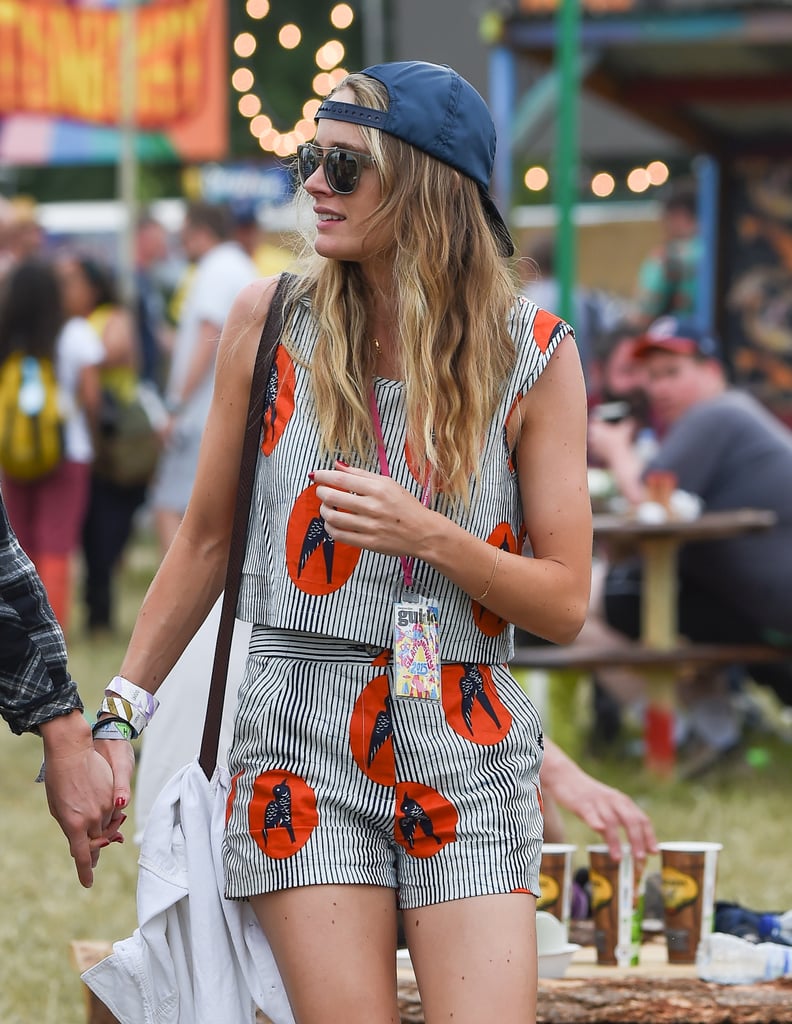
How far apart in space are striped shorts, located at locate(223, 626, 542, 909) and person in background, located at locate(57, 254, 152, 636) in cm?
727

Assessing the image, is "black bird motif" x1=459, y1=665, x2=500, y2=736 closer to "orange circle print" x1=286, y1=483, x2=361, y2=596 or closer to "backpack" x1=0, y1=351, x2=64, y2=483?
"orange circle print" x1=286, y1=483, x2=361, y2=596

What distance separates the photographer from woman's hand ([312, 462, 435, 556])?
7.52ft

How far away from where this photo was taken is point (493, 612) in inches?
98.3

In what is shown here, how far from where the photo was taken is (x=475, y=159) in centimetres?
253

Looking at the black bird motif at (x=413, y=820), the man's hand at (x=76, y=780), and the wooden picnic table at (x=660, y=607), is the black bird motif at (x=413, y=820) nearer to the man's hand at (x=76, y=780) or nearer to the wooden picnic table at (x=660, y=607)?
the man's hand at (x=76, y=780)

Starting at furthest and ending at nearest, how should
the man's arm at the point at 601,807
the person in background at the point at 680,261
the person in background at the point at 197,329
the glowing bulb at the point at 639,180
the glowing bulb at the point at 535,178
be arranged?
the glowing bulb at the point at 639,180 → the glowing bulb at the point at 535,178 → the person in background at the point at 680,261 → the person in background at the point at 197,329 → the man's arm at the point at 601,807

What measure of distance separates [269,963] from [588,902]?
1.45 metres

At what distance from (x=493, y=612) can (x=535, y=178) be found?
9780 mm

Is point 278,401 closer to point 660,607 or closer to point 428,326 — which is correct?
point 428,326

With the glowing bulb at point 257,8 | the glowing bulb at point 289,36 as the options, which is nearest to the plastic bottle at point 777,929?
the glowing bulb at point 257,8

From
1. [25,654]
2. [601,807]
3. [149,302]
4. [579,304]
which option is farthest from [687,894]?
[149,302]

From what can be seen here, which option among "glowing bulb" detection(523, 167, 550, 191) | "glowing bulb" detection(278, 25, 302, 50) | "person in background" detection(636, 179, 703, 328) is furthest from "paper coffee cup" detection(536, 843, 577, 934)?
"glowing bulb" detection(278, 25, 302, 50)

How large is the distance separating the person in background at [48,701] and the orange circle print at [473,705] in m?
0.51

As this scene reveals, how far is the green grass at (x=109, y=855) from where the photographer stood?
4.32m
